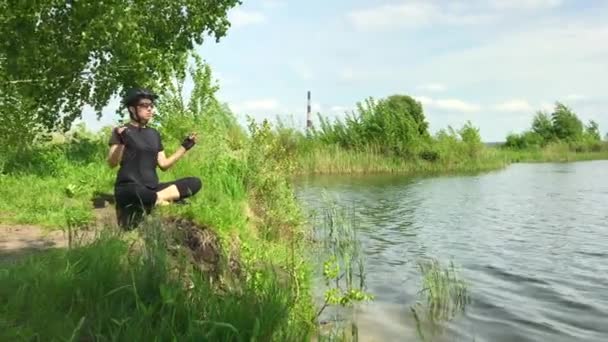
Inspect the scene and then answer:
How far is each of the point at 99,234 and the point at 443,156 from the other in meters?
39.9

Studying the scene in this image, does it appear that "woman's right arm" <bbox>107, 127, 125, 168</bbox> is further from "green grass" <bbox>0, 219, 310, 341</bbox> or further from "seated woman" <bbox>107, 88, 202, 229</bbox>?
"green grass" <bbox>0, 219, 310, 341</bbox>

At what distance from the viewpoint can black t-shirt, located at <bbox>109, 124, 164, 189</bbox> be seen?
296 inches

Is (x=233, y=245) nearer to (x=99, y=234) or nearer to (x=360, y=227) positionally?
(x=99, y=234)

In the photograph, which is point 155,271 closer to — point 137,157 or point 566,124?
point 137,157

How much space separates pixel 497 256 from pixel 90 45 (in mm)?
8593

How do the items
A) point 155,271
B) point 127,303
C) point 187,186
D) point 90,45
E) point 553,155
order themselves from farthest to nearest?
1. point 553,155
2. point 90,45
3. point 187,186
4. point 155,271
5. point 127,303

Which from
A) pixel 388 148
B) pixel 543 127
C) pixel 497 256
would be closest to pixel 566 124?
pixel 543 127

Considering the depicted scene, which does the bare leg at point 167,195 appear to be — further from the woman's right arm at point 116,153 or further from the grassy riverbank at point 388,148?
the grassy riverbank at point 388,148

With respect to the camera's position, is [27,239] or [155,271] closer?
[155,271]

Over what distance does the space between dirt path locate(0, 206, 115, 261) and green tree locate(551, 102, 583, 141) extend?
208 ft

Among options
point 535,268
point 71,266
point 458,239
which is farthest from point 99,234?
point 458,239

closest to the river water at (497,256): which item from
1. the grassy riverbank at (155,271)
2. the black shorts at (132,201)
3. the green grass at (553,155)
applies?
the grassy riverbank at (155,271)

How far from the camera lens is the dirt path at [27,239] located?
6426 millimetres

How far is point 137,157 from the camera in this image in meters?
7.59
